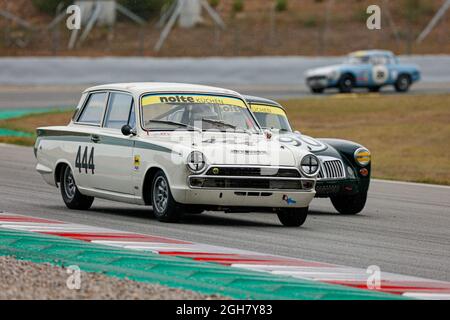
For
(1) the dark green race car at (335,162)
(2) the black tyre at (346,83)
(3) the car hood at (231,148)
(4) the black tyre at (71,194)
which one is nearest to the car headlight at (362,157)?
(1) the dark green race car at (335,162)

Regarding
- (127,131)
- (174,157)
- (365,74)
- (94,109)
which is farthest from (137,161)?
(365,74)

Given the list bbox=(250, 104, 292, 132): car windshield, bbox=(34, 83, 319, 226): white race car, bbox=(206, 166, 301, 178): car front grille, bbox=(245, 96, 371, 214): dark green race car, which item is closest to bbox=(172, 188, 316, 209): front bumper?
bbox=(34, 83, 319, 226): white race car

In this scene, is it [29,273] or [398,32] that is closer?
[29,273]

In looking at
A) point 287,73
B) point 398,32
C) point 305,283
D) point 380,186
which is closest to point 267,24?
point 398,32

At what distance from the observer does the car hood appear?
11.5m

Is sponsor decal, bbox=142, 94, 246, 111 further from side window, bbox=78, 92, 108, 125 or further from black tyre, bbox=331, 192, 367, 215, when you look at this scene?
black tyre, bbox=331, 192, 367, 215

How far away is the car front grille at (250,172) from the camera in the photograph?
11445 mm

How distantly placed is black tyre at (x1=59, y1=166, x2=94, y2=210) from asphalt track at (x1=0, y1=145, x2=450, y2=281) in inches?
7.2

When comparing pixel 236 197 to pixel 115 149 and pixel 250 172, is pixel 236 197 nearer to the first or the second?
pixel 250 172

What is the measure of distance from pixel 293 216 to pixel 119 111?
2.23 m

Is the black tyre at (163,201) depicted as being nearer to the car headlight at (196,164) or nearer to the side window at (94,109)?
the car headlight at (196,164)

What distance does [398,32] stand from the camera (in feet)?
164
